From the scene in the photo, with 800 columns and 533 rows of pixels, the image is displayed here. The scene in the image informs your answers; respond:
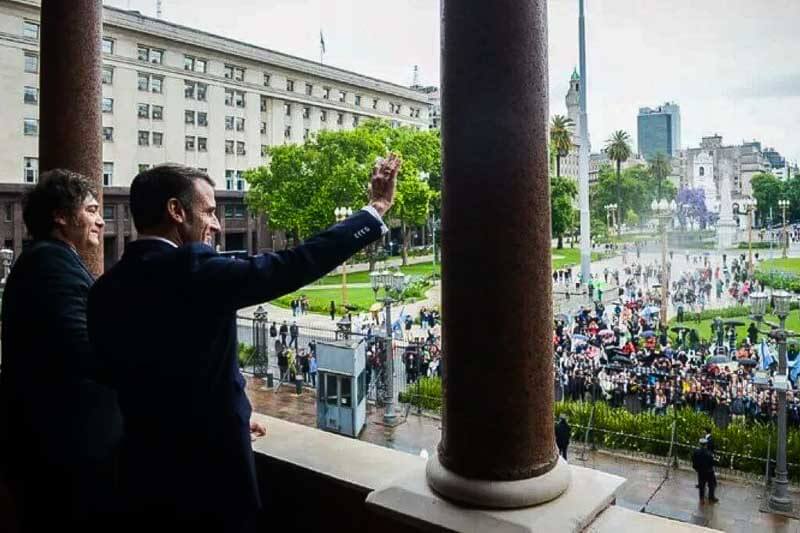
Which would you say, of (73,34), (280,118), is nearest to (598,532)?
(73,34)

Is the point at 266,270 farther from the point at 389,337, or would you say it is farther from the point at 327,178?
the point at 327,178

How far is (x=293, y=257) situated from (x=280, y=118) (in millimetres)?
28945

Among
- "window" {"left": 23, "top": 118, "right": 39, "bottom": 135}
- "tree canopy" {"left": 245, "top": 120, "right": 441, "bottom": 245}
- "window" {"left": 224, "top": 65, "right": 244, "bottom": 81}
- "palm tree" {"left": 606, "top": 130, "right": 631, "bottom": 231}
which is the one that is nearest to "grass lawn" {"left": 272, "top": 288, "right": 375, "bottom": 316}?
"tree canopy" {"left": 245, "top": 120, "right": 441, "bottom": 245}

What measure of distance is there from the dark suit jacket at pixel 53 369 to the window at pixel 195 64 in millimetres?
26230

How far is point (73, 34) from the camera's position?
3.21 metres

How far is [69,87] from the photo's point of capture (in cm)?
323

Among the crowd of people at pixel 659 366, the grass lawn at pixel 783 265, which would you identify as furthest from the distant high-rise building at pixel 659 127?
the crowd of people at pixel 659 366

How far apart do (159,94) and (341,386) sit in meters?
18.4

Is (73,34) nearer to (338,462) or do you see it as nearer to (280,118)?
(338,462)

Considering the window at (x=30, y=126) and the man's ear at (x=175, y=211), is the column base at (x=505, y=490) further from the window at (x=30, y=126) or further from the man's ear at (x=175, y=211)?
the window at (x=30, y=126)

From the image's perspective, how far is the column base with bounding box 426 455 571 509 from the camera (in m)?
1.67

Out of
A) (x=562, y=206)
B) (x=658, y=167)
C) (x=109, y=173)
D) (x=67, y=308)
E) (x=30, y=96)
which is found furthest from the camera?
(x=658, y=167)

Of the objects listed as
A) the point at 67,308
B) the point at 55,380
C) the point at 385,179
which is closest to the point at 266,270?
the point at 385,179

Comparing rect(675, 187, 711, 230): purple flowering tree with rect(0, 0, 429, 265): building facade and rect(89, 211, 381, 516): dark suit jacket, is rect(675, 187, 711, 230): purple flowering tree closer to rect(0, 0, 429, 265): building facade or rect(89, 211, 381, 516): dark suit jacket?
rect(0, 0, 429, 265): building facade
